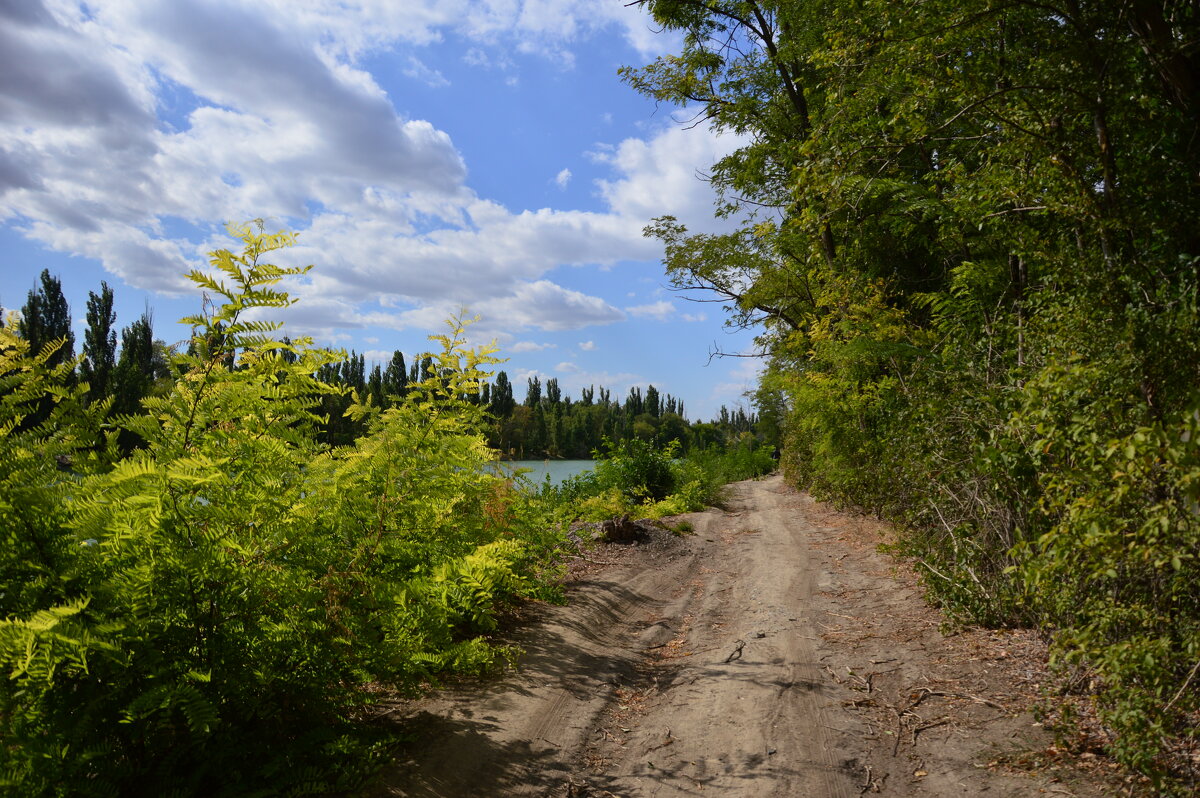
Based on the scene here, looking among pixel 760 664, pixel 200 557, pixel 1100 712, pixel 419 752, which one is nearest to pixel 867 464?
pixel 760 664

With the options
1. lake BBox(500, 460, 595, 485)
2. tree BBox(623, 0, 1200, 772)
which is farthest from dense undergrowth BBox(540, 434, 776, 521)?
tree BBox(623, 0, 1200, 772)

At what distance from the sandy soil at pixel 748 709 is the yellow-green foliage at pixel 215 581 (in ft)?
1.89

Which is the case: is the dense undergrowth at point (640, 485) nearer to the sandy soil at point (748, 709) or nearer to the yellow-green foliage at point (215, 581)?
the sandy soil at point (748, 709)

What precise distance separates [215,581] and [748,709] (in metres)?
3.19

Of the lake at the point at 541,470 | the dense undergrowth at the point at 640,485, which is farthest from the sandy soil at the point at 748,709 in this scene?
the dense undergrowth at the point at 640,485

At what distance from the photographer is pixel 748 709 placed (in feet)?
13.6

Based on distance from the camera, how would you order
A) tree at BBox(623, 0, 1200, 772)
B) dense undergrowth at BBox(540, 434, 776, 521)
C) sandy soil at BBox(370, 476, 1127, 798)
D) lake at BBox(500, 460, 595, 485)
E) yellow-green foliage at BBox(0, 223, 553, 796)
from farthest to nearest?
dense undergrowth at BBox(540, 434, 776, 521) → lake at BBox(500, 460, 595, 485) → sandy soil at BBox(370, 476, 1127, 798) → tree at BBox(623, 0, 1200, 772) → yellow-green foliage at BBox(0, 223, 553, 796)

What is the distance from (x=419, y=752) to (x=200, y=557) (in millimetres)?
1633

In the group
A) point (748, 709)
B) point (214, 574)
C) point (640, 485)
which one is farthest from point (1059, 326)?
point (640, 485)

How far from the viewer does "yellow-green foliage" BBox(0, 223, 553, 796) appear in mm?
2225

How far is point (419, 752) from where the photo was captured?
3.36 m

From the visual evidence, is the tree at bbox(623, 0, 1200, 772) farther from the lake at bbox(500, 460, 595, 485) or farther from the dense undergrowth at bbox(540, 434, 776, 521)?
the dense undergrowth at bbox(540, 434, 776, 521)

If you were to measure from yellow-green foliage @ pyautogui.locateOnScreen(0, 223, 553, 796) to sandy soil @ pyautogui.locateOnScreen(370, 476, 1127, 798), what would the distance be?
576 mm

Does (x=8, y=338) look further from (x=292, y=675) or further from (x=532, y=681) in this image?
(x=532, y=681)
